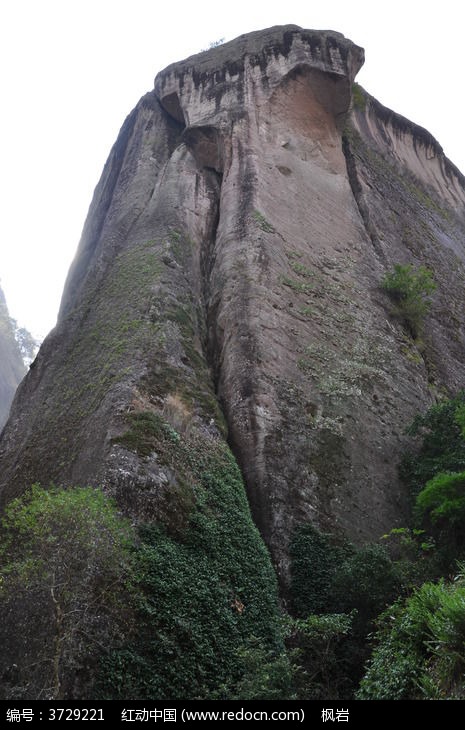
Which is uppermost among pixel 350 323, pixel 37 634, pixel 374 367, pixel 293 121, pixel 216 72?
pixel 216 72

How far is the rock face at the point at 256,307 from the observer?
11.0m

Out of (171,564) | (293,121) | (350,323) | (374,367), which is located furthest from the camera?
(293,121)

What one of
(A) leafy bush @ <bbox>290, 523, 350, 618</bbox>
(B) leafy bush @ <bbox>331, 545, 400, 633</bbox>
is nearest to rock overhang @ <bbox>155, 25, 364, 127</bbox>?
(A) leafy bush @ <bbox>290, 523, 350, 618</bbox>

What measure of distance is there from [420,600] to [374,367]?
7706 mm

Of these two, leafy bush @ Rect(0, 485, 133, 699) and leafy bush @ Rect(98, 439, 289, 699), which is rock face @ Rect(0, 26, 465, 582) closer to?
leafy bush @ Rect(98, 439, 289, 699)

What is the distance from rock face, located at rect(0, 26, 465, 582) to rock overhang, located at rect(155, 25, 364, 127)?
8 centimetres

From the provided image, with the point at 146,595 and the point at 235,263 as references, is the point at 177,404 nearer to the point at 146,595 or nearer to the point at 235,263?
the point at 146,595

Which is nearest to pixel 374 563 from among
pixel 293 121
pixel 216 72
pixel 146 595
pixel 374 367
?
pixel 146 595

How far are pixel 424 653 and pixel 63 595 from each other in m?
4.49

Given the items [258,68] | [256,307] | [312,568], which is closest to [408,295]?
[256,307]

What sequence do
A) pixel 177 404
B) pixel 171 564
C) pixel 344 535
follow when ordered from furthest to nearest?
pixel 177 404 < pixel 344 535 < pixel 171 564

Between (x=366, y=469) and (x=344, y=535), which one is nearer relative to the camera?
(x=344, y=535)

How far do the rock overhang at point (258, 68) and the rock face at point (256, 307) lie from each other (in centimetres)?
8

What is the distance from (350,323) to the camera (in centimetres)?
1550
